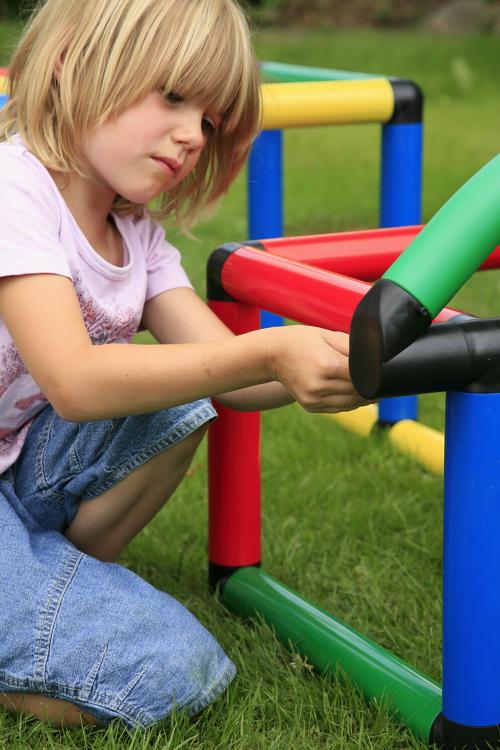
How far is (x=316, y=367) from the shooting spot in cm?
113

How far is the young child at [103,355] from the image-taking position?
4.06 ft

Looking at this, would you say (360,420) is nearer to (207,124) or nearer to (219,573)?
(219,573)

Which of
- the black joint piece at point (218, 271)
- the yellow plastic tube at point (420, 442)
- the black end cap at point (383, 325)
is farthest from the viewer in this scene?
the yellow plastic tube at point (420, 442)

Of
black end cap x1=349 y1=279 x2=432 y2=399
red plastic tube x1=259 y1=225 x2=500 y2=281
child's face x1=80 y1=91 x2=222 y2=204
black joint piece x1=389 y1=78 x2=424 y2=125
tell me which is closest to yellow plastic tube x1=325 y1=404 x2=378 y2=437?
black joint piece x1=389 y1=78 x2=424 y2=125

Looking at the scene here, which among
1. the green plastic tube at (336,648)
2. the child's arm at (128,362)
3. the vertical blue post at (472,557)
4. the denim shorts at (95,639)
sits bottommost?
the green plastic tube at (336,648)

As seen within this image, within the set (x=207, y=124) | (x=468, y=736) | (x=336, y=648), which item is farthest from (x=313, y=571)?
(x=207, y=124)

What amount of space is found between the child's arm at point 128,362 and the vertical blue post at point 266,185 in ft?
3.28

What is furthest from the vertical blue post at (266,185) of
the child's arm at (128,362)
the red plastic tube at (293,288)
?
the child's arm at (128,362)

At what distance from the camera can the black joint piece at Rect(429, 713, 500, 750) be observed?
119 centimetres

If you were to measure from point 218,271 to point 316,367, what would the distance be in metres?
0.45

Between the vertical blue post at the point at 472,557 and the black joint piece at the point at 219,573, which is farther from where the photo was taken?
the black joint piece at the point at 219,573

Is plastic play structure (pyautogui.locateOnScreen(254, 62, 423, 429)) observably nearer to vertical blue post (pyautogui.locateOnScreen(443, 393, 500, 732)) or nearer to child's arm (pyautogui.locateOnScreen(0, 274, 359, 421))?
child's arm (pyautogui.locateOnScreen(0, 274, 359, 421))

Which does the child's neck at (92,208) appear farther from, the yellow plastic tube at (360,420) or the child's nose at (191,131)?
the yellow plastic tube at (360,420)

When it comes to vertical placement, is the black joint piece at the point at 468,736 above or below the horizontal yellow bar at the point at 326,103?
below
